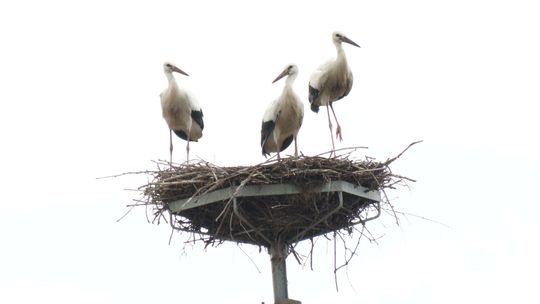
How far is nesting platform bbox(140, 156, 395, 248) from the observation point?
9.63 metres

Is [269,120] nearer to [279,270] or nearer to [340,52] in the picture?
[340,52]

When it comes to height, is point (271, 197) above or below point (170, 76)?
below

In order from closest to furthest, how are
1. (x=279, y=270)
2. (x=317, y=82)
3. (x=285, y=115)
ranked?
1. (x=279, y=270)
2. (x=285, y=115)
3. (x=317, y=82)

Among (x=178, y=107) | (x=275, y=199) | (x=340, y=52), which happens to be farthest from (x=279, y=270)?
(x=340, y=52)

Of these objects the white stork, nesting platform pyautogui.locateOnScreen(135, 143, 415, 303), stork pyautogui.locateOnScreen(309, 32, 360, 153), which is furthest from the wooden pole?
stork pyautogui.locateOnScreen(309, 32, 360, 153)

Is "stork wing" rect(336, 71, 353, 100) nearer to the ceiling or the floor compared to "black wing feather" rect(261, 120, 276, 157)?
nearer to the ceiling

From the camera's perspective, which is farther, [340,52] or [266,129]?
[340,52]

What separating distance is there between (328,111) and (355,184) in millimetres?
3434

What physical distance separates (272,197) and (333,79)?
11.1 ft

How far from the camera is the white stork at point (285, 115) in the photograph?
12.0 m

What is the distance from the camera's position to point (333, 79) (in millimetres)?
12938

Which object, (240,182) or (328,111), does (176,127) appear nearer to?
(328,111)

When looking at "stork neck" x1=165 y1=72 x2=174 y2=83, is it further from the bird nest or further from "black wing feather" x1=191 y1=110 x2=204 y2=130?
the bird nest

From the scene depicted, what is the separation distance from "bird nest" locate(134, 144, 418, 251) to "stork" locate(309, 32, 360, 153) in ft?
9.14
